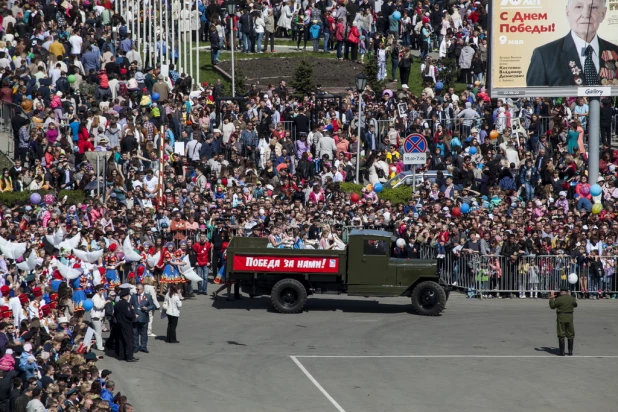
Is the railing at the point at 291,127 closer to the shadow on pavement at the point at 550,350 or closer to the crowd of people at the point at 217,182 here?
the crowd of people at the point at 217,182

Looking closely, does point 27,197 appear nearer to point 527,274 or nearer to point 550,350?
point 527,274

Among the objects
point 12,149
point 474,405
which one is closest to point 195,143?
point 12,149

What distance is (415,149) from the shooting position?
1417 inches

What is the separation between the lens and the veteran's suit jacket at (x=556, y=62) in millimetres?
35562

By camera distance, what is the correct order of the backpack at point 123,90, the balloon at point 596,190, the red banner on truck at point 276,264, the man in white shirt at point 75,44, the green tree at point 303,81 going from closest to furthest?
the red banner on truck at point 276,264, the balloon at point 596,190, the backpack at point 123,90, the man in white shirt at point 75,44, the green tree at point 303,81

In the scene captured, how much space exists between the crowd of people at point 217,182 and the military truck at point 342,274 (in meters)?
1.18

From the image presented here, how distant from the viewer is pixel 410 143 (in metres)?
35.8

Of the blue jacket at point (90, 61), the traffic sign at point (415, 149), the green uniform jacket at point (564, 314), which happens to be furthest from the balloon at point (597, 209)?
the blue jacket at point (90, 61)

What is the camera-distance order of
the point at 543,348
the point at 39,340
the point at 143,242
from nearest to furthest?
1. the point at 39,340
2. the point at 543,348
3. the point at 143,242

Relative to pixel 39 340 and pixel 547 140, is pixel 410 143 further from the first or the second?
pixel 39 340

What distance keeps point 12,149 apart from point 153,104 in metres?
4.72

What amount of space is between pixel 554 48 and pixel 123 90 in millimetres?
13630

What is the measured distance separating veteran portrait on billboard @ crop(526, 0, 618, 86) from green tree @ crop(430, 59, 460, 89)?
11.6 meters

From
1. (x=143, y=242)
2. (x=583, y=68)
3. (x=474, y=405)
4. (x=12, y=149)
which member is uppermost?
(x=583, y=68)
